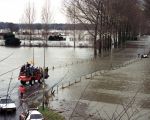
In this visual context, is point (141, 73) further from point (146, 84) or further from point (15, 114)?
point (15, 114)

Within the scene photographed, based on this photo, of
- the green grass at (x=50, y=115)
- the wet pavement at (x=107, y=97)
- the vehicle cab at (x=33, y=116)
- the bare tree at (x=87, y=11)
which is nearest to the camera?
the vehicle cab at (x=33, y=116)

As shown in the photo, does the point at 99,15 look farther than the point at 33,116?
Yes

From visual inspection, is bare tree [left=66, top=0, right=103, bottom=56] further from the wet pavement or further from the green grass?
the green grass

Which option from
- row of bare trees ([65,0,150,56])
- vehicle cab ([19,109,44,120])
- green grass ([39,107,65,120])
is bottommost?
green grass ([39,107,65,120])

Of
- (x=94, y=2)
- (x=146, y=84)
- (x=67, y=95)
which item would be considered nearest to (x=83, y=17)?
(x=94, y=2)

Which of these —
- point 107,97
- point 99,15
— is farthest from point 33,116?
point 99,15

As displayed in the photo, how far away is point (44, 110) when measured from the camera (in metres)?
23.1

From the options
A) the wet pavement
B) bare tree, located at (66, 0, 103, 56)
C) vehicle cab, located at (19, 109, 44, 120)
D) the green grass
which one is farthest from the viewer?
bare tree, located at (66, 0, 103, 56)

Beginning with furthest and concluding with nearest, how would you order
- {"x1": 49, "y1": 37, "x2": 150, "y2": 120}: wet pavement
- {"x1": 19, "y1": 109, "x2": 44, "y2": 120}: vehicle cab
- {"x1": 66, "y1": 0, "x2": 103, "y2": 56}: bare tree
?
{"x1": 66, "y1": 0, "x2": 103, "y2": 56}: bare tree → {"x1": 49, "y1": 37, "x2": 150, "y2": 120}: wet pavement → {"x1": 19, "y1": 109, "x2": 44, "y2": 120}: vehicle cab

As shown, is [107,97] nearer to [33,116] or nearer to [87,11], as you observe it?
[33,116]

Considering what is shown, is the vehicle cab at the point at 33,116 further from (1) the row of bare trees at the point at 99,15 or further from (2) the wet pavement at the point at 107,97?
(1) the row of bare trees at the point at 99,15

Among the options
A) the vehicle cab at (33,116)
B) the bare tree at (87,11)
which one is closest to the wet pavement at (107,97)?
the vehicle cab at (33,116)

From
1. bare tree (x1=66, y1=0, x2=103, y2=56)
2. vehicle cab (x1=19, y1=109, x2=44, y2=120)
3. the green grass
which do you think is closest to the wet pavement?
the green grass

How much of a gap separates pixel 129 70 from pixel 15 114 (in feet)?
77.6
